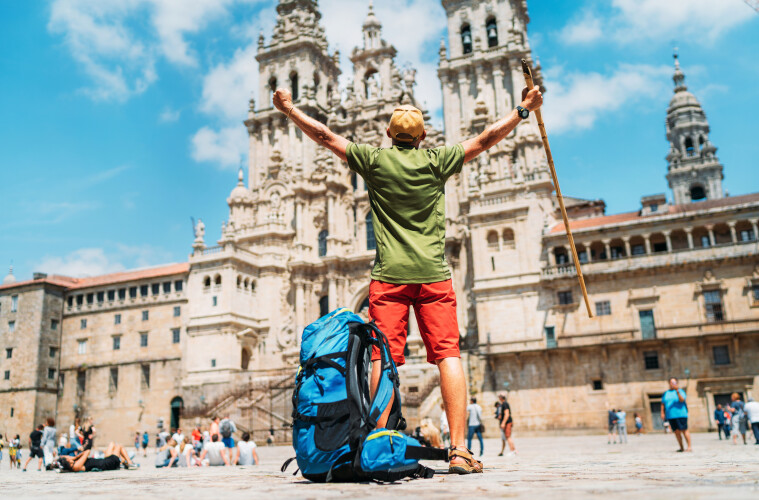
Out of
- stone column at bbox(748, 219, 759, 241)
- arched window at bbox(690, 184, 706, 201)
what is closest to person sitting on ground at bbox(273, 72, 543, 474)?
stone column at bbox(748, 219, 759, 241)

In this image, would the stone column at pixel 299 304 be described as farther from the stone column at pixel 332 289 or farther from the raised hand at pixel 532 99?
the raised hand at pixel 532 99

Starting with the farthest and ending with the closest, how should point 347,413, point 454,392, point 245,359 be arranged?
point 245,359 < point 454,392 < point 347,413

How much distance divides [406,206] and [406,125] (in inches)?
29.8

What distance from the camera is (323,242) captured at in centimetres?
4756

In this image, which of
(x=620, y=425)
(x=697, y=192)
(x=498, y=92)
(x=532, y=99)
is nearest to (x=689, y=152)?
(x=697, y=192)

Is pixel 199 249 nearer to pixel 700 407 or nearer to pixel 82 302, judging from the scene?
pixel 82 302

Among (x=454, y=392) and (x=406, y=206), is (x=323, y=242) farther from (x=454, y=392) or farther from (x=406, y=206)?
(x=454, y=392)

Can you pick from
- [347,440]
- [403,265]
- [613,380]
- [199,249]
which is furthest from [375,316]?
[199,249]

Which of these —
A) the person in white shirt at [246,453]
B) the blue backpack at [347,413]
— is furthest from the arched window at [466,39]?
the blue backpack at [347,413]

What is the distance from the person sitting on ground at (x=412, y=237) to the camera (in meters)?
5.57

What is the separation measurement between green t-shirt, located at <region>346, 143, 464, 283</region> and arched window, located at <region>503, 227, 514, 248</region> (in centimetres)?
3202

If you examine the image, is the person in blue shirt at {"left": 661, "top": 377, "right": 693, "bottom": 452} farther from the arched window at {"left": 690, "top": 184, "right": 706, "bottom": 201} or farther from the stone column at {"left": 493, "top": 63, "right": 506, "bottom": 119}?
the arched window at {"left": 690, "top": 184, "right": 706, "bottom": 201}

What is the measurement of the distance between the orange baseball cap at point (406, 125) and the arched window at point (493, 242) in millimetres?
32048

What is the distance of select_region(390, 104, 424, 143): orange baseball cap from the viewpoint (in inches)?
232
